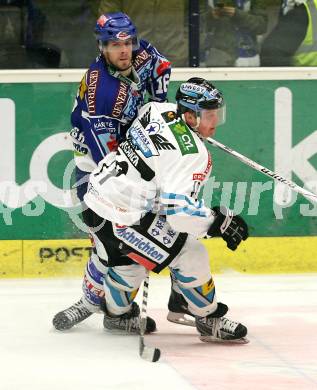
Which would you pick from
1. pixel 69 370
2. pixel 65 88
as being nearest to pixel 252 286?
pixel 65 88

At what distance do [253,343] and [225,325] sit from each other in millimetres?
139

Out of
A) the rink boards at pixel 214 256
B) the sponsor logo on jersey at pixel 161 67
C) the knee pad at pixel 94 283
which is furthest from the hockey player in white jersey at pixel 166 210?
the rink boards at pixel 214 256

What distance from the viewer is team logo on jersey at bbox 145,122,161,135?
4.72 m

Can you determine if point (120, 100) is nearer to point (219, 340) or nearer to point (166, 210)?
point (166, 210)

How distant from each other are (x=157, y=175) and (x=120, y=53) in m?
0.72

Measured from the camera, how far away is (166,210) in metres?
4.64

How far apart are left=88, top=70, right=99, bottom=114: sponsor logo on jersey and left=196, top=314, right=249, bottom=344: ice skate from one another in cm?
101

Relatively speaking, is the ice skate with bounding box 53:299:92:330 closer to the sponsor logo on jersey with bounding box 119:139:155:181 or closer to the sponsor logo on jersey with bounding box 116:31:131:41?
the sponsor logo on jersey with bounding box 119:139:155:181

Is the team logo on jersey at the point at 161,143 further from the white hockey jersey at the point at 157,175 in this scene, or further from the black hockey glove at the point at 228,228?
the black hockey glove at the point at 228,228

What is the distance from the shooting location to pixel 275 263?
6578 millimetres

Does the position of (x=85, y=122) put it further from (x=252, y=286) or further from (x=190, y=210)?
(x=252, y=286)


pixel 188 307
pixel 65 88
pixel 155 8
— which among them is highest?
pixel 155 8

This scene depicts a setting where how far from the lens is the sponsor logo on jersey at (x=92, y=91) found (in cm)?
520

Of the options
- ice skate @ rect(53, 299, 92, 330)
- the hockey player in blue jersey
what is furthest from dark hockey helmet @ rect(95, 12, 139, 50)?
ice skate @ rect(53, 299, 92, 330)
